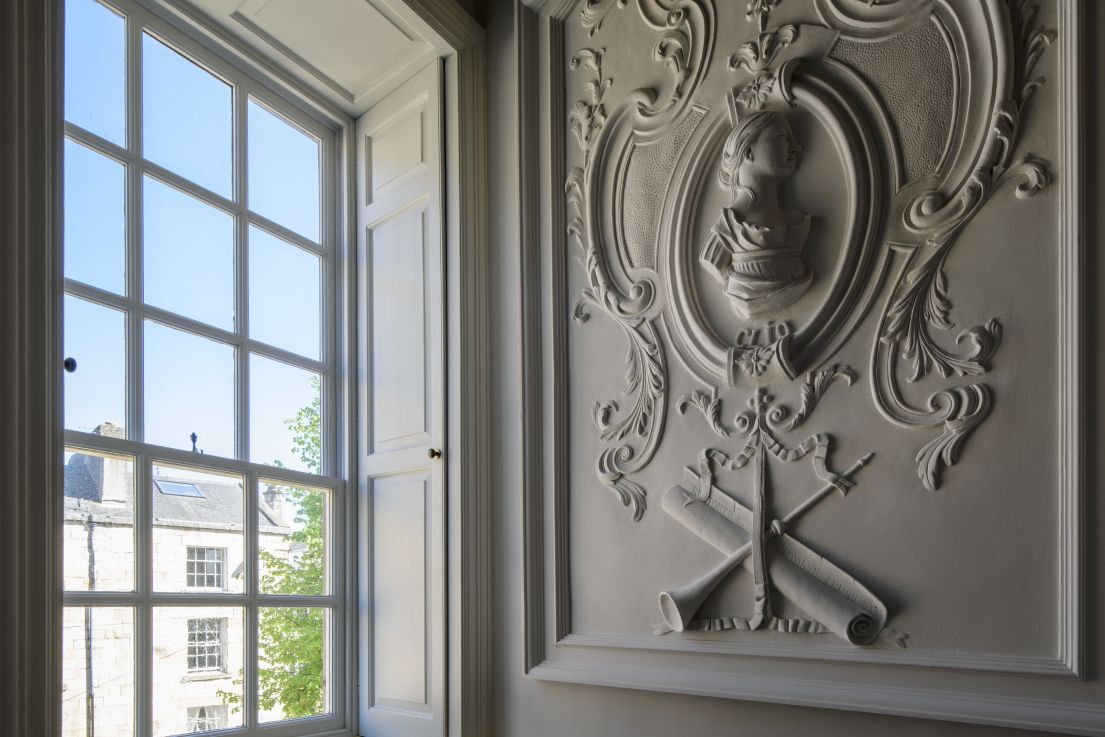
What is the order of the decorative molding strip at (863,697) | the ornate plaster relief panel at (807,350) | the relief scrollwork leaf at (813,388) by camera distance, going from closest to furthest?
the decorative molding strip at (863,697)
the ornate plaster relief panel at (807,350)
the relief scrollwork leaf at (813,388)

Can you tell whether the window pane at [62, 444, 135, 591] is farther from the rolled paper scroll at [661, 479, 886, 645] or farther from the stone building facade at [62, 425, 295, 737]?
the rolled paper scroll at [661, 479, 886, 645]

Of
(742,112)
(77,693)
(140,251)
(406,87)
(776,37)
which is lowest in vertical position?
(77,693)

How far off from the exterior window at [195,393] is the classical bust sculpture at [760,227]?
4.17 ft

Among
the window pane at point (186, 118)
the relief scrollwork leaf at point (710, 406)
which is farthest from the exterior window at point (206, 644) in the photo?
the relief scrollwork leaf at point (710, 406)

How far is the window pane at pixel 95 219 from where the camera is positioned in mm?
1910

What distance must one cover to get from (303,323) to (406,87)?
76 centimetres

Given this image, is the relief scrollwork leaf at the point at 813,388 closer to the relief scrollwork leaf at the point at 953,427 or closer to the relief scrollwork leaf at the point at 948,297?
the relief scrollwork leaf at the point at 948,297

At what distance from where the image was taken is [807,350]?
5.95ft

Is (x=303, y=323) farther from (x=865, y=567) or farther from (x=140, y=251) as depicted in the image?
(x=865, y=567)

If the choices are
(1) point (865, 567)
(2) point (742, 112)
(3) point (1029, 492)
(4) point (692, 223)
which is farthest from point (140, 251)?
(3) point (1029, 492)

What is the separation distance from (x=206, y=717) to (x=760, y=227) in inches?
66.6

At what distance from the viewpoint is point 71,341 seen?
1870mm

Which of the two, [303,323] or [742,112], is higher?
[742,112]

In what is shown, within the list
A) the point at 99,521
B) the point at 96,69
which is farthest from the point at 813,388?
the point at 96,69
